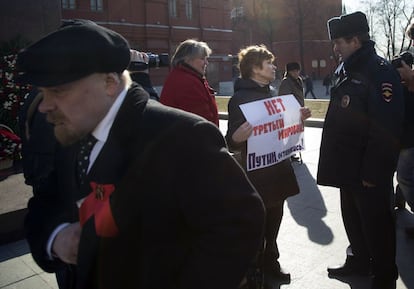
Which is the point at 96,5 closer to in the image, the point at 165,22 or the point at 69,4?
the point at 69,4

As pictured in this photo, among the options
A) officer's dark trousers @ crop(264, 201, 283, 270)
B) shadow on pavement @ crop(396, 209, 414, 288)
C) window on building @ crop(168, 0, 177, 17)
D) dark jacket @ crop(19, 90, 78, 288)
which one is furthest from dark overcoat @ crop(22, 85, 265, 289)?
window on building @ crop(168, 0, 177, 17)

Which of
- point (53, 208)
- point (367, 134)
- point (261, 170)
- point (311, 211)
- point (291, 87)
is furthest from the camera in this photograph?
point (291, 87)

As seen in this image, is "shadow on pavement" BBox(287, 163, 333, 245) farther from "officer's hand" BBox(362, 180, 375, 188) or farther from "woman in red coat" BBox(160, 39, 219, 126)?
"woman in red coat" BBox(160, 39, 219, 126)

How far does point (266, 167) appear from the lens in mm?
3350

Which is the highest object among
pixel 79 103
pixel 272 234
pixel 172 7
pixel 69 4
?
pixel 172 7

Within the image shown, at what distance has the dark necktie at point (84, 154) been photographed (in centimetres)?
152

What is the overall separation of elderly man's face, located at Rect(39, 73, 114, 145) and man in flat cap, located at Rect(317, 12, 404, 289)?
2007 millimetres

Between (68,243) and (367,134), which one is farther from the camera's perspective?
(367,134)

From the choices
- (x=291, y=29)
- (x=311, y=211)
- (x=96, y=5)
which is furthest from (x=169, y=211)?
(x=291, y=29)

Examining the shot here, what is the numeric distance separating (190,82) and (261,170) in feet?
3.96

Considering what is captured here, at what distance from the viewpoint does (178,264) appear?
4.52 ft

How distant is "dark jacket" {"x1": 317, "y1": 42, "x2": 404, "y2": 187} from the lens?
2809mm

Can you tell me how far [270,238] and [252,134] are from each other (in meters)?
0.90

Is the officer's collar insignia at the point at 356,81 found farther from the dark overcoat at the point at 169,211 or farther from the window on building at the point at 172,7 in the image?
the window on building at the point at 172,7
